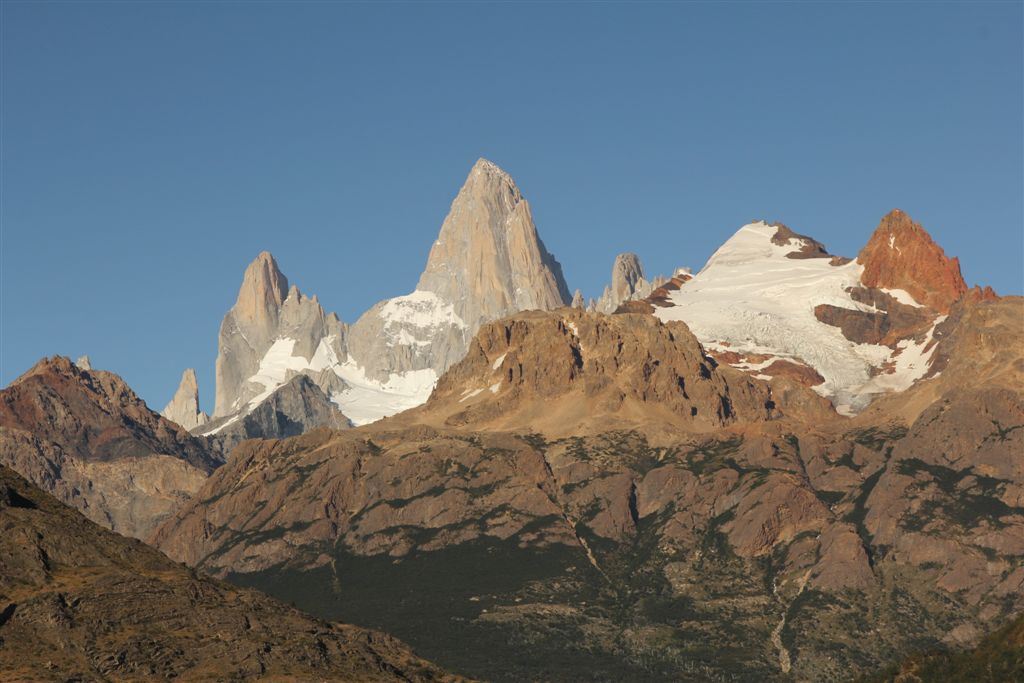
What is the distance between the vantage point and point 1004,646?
19638 cm

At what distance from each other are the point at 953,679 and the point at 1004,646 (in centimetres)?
623

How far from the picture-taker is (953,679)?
19500 cm
